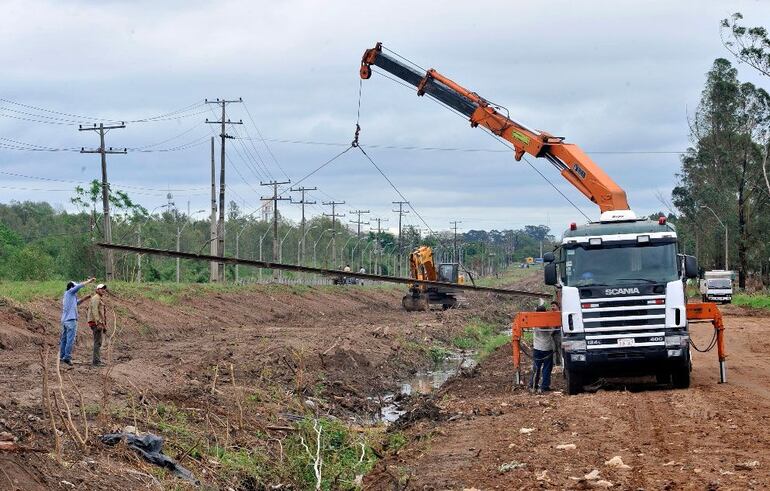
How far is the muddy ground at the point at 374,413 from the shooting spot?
11344 mm

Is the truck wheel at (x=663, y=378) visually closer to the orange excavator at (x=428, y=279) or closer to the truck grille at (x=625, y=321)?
the truck grille at (x=625, y=321)

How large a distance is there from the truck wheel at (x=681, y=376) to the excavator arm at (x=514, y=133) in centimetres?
426

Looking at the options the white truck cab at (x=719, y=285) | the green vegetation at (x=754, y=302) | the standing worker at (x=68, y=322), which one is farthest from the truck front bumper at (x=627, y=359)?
the white truck cab at (x=719, y=285)

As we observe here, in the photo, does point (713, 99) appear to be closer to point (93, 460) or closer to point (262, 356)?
point (262, 356)

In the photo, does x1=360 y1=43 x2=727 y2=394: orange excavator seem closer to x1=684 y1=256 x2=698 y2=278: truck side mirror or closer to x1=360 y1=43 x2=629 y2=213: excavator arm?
x1=684 y1=256 x2=698 y2=278: truck side mirror

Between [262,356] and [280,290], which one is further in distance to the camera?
[280,290]

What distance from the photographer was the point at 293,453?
50.3ft

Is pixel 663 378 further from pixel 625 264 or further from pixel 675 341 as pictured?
pixel 625 264

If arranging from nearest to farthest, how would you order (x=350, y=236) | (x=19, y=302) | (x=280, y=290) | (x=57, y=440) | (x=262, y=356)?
(x=57, y=440)
(x=262, y=356)
(x=19, y=302)
(x=280, y=290)
(x=350, y=236)

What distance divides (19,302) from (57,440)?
22440 mm

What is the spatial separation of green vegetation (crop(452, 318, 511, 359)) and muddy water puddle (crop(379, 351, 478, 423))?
68cm

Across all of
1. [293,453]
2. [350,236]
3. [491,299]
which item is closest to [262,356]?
[293,453]

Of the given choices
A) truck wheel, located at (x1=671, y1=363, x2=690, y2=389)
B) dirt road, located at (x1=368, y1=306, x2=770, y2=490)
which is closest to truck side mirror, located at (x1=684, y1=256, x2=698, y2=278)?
truck wheel, located at (x1=671, y1=363, x2=690, y2=389)

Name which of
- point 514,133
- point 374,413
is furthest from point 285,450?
point 514,133
